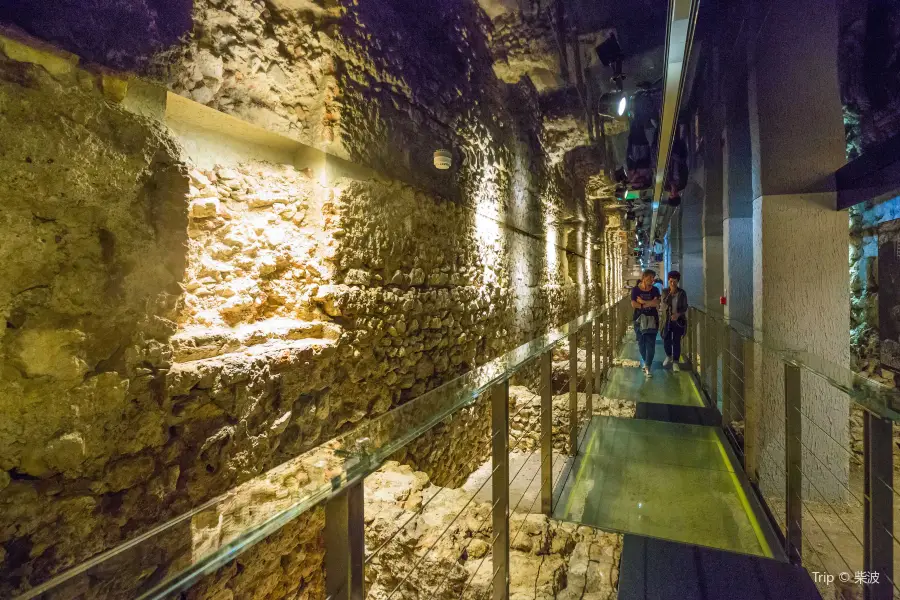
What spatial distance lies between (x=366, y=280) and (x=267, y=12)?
1.56m

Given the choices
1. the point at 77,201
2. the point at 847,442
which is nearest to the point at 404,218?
the point at 77,201

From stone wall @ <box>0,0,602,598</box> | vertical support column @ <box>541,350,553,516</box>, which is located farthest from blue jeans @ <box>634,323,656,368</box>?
vertical support column @ <box>541,350,553,516</box>

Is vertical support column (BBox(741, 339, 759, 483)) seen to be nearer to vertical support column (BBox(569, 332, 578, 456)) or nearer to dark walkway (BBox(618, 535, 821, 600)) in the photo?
dark walkway (BBox(618, 535, 821, 600))

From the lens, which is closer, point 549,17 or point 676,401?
point 549,17

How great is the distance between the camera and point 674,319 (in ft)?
18.4

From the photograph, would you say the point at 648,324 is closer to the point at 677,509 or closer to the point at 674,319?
the point at 674,319

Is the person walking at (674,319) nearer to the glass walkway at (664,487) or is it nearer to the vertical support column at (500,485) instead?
the glass walkway at (664,487)

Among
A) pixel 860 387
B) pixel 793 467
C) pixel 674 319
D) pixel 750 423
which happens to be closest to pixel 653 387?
pixel 674 319

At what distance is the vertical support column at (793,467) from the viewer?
1.83 m

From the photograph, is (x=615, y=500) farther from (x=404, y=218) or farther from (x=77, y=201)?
(x=77, y=201)

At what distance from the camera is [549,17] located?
3648 mm

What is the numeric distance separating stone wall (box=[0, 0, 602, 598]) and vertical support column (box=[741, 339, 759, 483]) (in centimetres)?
219

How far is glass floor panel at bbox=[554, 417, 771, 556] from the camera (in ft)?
6.97

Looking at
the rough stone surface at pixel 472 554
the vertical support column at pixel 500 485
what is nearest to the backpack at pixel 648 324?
the rough stone surface at pixel 472 554
